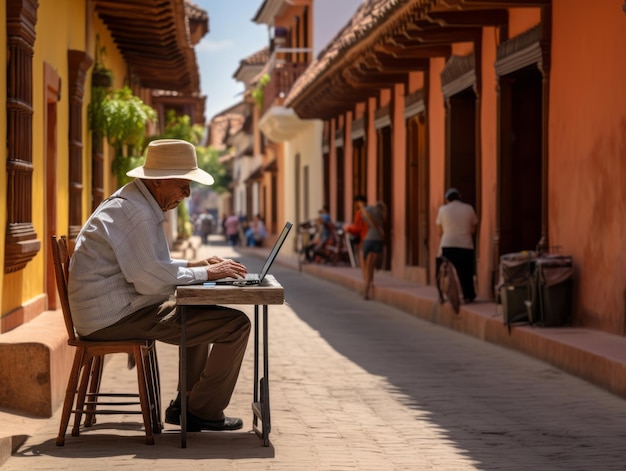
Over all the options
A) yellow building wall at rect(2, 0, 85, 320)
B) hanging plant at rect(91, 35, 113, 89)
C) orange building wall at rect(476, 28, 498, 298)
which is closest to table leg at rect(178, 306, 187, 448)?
yellow building wall at rect(2, 0, 85, 320)

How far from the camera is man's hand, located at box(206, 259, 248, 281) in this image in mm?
7105

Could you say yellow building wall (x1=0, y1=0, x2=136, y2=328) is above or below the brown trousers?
above

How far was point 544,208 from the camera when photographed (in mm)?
14062

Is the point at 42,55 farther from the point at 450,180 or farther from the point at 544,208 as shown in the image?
the point at 450,180

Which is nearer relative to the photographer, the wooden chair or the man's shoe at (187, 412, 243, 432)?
the wooden chair

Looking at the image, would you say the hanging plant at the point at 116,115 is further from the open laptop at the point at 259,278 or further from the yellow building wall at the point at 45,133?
the open laptop at the point at 259,278

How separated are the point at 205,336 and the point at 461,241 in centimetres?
892

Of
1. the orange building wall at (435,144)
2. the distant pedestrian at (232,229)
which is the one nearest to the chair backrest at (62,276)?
the orange building wall at (435,144)

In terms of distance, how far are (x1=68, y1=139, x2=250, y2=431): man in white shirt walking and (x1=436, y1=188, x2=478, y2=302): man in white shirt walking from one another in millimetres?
8680

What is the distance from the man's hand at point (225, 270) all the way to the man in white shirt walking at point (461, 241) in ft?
28.8

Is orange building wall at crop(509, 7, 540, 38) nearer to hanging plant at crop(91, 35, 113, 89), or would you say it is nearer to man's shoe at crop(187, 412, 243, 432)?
hanging plant at crop(91, 35, 113, 89)

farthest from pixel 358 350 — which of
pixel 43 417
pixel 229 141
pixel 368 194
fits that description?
pixel 229 141

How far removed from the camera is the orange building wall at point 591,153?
11680mm

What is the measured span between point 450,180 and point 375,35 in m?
2.12
